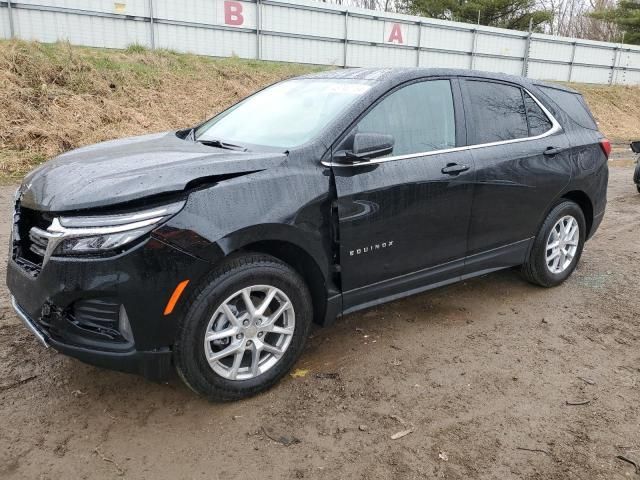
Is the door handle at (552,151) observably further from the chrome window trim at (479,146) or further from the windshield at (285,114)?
the windshield at (285,114)

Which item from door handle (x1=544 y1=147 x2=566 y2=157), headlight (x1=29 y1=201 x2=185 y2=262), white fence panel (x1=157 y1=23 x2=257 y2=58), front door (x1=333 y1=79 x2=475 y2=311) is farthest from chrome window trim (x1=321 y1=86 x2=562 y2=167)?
white fence panel (x1=157 y1=23 x2=257 y2=58)

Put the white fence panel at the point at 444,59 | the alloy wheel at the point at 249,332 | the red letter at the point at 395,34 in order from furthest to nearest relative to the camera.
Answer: the white fence panel at the point at 444,59, the red letter at the point at 395,34, the alloy wheel at the point at 249,332

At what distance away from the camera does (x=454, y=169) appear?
11.7 feet

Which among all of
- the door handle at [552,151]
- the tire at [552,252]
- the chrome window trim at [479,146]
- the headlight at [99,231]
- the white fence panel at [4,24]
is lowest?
the tire at [552,252]

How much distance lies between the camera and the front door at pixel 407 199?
3.12 m

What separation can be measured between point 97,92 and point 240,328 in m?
10.8

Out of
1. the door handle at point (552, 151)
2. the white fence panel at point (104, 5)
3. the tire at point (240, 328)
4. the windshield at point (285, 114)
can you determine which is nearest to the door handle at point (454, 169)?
the windshield at point (285, 114)

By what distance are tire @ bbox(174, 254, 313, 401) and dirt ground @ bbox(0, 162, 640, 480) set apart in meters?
0.14

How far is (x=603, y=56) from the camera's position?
24141mm

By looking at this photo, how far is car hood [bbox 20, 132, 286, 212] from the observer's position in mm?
2471

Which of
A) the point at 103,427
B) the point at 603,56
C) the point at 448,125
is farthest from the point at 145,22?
the point at 603,56

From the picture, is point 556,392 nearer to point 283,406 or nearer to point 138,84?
point 283,406

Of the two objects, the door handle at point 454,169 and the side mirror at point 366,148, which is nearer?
the side mirror at point 366,148

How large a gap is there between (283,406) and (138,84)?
11822 millimetres
